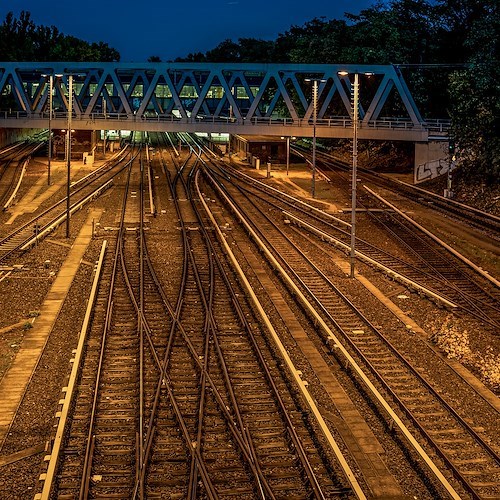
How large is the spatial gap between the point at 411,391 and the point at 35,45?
14756 centimetres

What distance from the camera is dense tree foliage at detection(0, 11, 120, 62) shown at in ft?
376

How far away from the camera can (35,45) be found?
152375mm

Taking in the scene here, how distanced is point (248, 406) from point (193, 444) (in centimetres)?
227

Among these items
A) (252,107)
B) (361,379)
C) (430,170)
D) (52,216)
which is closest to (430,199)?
(430,170)

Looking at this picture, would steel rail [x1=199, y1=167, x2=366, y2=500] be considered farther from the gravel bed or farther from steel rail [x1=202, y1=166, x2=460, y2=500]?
the gravel bed

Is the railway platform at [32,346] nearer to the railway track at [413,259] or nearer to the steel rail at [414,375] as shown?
the steel rail at [414,375]

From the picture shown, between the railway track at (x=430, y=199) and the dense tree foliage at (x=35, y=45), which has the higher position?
the dense tree foliage at (x=35, y=45)

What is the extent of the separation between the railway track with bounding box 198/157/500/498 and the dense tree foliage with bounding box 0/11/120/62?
3495 inches

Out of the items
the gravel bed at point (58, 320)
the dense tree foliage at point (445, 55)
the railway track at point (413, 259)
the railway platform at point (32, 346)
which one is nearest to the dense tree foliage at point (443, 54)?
the dense tree foliage at point (445, 55)

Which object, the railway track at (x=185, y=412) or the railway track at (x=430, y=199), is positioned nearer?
the railway track at (x=185, y=412)

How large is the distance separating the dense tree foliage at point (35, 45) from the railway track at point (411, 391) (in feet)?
291

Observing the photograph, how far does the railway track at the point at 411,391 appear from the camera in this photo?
14.3 metres

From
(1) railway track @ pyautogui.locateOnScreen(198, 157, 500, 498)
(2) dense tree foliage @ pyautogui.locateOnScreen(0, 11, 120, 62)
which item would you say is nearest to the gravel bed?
(1) railway track @ pyautogui.locateOnScreen(198, 157, 500, 498)

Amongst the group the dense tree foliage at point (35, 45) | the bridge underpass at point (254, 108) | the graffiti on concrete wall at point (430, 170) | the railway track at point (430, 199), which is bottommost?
the railway track at point (430, 199)
